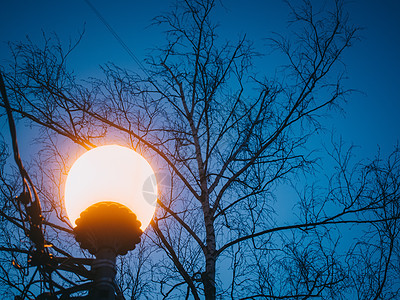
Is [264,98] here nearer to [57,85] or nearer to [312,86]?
[312,86]

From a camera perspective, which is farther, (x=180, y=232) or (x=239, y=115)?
(x=180, y=232)

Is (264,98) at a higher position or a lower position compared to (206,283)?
higher

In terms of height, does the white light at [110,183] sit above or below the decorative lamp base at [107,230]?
above

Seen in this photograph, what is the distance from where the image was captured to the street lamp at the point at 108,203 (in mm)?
1721

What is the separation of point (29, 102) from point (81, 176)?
312 cm

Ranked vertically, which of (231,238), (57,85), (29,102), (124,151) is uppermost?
(57,85)

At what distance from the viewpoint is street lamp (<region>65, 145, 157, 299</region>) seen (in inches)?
67.7

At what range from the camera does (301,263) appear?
4.71 metres

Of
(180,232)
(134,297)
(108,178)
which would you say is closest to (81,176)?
(108,178)

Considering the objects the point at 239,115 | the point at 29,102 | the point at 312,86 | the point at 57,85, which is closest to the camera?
the point at 29,102

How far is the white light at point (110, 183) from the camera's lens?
5.83 feet

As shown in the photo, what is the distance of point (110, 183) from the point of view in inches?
70.6

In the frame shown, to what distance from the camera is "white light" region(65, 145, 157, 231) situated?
178cm

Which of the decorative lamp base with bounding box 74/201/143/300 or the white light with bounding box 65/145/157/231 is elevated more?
→ the white light with bounding box 65/145/157/231
